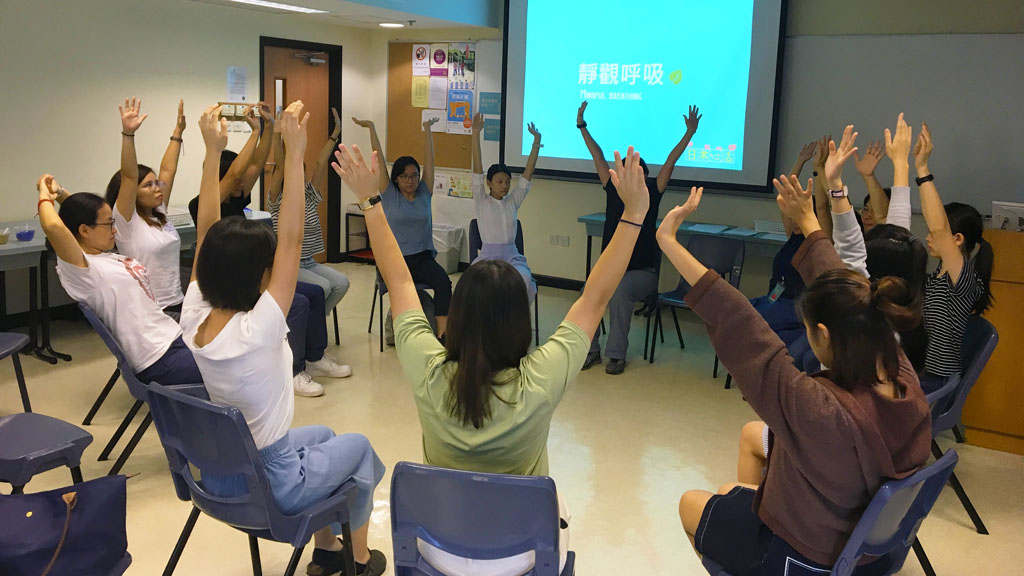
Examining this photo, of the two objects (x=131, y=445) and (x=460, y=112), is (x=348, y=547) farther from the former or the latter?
(x=460, y=112)

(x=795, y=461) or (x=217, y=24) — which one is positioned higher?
(x=217, y=24)

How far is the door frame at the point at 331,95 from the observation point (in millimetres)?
6816

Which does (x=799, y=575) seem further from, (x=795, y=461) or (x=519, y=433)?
(x=519, y=433)

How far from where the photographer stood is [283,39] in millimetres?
6898

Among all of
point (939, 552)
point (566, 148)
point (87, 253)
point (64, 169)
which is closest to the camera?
point (939, 552)

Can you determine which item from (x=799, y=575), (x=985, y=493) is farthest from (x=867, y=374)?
(x=985, y=493)

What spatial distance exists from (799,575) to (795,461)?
0.31 m

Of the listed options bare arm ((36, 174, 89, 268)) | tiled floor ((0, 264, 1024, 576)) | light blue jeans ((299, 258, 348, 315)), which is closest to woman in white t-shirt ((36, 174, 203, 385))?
bare arm ((36, 174, 89, 268))

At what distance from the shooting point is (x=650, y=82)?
20.5 feet

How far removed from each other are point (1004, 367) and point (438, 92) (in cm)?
519

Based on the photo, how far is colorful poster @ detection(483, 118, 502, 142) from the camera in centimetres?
716

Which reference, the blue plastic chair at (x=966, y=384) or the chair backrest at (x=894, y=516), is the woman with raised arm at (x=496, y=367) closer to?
the chair backrest at (x=894, y=516)

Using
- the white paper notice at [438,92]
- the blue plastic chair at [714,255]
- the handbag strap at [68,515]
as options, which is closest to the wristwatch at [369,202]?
the handbag strap at [68,515]

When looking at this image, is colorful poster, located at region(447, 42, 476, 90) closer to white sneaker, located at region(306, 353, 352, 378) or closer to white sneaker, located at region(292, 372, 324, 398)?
white sneaker, located at region(306, 353, 352, 378)
